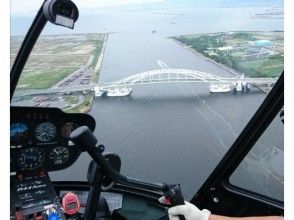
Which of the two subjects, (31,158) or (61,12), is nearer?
(61,12)

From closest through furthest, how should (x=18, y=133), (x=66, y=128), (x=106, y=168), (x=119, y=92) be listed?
1. (x=106, y=168)
2. (x=18, y=133)
3. (x=66, y=128)
4. (x=119, y=92)

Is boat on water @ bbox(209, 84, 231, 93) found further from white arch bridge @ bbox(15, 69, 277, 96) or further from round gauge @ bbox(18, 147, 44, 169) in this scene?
round gauge @ bbox(18, 147, 44, 169)

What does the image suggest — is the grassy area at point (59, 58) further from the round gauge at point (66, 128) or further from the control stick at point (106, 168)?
the control stick at point (106, 168)

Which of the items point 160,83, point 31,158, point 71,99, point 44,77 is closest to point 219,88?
point 160,83

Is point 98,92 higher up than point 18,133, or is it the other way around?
point 98,92

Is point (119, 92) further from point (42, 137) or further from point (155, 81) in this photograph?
point (42, 137)

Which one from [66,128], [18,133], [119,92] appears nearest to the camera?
[18,133]

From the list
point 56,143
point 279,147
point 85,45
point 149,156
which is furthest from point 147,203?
point 85,45
